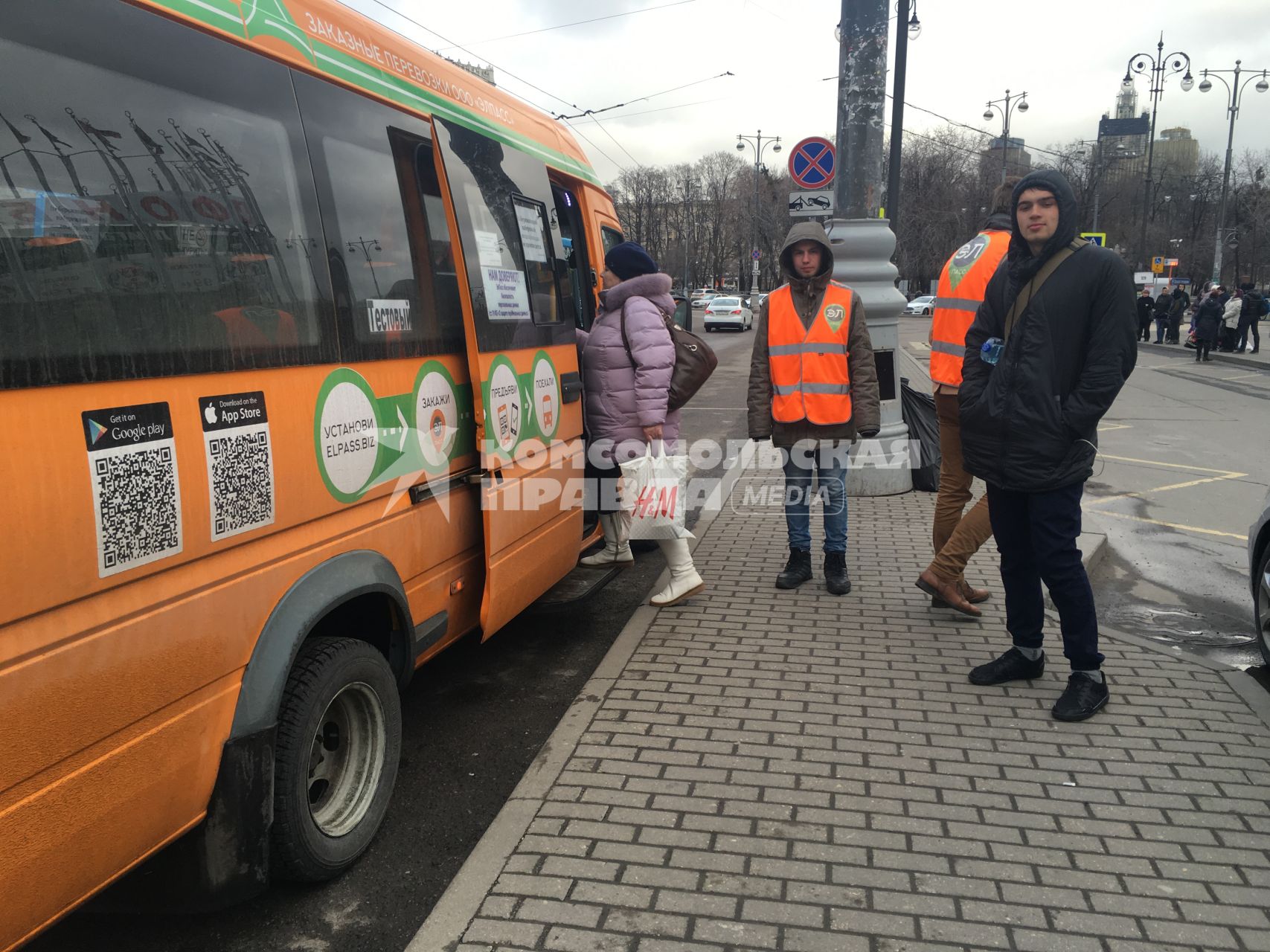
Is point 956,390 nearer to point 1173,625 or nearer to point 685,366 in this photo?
point 685,366

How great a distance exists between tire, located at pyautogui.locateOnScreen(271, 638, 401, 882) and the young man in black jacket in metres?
2.54

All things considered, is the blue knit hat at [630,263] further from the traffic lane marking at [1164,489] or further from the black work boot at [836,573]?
the traffic lane marking at [1164,489]

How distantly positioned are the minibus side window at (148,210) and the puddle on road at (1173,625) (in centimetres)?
465

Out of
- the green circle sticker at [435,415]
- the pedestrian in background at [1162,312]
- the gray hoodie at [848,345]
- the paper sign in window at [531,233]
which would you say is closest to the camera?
the green circle sticker at [435,415]

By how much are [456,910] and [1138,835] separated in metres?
2.12

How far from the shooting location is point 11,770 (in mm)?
1772

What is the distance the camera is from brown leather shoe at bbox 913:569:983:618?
195 inches

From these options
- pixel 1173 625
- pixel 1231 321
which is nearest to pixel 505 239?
pixel 1173 625

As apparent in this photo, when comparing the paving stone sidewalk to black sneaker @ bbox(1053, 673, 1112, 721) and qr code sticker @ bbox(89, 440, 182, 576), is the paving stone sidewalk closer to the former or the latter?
black sneaker @ bbox(1053, 673, 1112, 721)

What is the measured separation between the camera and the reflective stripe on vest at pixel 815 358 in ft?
17.0

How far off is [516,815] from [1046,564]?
7.55 ft

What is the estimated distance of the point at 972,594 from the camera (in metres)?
5.15

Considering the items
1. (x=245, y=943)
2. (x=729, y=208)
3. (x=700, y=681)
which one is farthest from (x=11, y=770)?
(x=729, y=208)

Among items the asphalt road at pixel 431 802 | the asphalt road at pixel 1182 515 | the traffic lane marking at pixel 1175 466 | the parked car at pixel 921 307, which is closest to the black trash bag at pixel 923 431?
the asphalt road at pixel 1182 515
